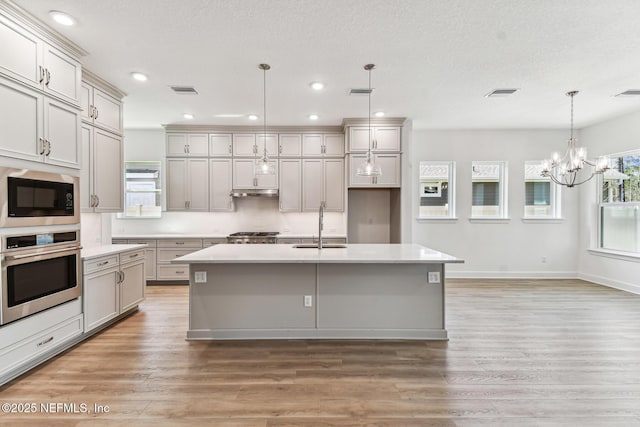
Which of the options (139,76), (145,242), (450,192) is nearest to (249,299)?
(139,76)

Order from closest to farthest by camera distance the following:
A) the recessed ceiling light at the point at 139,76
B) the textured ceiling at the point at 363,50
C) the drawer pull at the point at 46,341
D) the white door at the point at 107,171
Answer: the textured ceiling at the point at 363,50, the drawer pull at the point at 46,341, the recessed ceiling light at the point at 139,76, the white door at the point at 107,171

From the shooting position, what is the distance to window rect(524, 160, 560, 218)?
608cm

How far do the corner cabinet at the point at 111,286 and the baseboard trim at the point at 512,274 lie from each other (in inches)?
201

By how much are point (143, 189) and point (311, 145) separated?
3.27m

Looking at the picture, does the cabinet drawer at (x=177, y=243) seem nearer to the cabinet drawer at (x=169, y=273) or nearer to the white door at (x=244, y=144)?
the cabinet drawer at (x=169, y=273)

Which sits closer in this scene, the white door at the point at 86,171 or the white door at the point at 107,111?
the white door at the point at 86,171

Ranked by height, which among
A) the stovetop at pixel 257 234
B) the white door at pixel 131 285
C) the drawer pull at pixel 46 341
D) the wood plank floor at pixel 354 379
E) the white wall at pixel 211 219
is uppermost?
the white wall at pixel 211 219

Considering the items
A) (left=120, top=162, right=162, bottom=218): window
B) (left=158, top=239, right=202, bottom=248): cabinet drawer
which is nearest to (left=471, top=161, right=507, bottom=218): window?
(left=158, top=239, right=202, bottom=248): cabinet drawer

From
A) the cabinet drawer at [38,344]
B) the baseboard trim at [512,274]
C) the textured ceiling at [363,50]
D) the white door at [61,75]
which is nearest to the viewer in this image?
the cabinet drawer at [38,344]

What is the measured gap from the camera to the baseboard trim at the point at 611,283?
16.4ft

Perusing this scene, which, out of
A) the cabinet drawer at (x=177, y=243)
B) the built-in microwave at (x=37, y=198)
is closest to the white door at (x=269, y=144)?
the cabinet drawer at (x=177, y=243)

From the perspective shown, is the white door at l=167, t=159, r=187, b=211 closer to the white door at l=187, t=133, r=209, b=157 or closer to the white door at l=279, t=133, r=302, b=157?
the white door at l=187, t=133, r=209, b=157

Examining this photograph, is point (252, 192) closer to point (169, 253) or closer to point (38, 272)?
point (169, 253)

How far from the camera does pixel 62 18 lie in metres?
2.54
